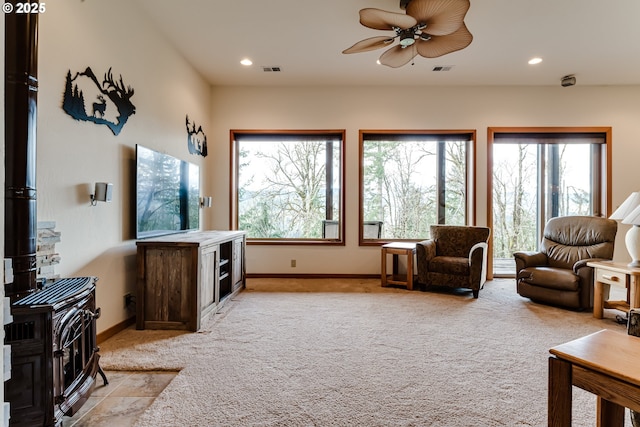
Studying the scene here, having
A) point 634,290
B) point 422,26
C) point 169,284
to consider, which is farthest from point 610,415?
point 169,284

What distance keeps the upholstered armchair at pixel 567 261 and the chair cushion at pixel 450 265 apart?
615 mm

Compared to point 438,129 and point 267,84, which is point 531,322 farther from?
point 267,84

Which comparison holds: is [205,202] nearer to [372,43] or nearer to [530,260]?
[372,43]

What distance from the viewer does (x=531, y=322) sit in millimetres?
3191

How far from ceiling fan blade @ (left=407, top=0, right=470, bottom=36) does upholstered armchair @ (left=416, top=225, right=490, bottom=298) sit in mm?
2642

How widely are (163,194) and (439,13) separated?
3069 millimetres

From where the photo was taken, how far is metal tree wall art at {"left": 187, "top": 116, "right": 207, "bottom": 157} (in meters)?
4.34

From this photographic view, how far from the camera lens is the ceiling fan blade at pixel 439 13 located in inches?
93.4

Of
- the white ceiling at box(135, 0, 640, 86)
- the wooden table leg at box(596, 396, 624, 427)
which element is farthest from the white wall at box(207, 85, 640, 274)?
the wooden table leg at box(596, 396, 624, 427)

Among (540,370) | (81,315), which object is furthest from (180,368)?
(540,370)

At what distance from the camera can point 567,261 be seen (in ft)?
13.0

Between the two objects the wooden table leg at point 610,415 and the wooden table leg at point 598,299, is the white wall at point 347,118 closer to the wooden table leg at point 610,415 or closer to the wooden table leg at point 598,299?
the wooden table leg at point 598,299

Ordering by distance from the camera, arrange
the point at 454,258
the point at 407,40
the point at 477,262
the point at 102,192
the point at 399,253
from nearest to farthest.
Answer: the point at 102,192
the point at 407,40
the point at 477,262
the point at 454,258
the point at 399,253

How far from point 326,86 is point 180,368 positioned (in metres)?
4.46
